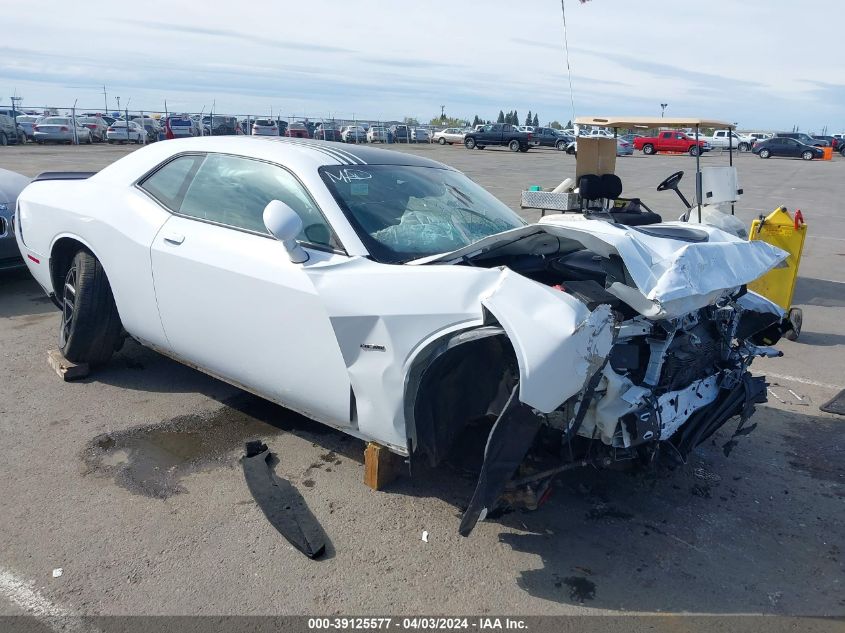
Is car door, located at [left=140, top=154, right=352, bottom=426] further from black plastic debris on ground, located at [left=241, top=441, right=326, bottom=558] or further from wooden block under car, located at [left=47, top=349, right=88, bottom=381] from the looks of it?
wooden block under car, located at [left=47, top=349, right=88, bottom=381]

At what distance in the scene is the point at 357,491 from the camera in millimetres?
3471

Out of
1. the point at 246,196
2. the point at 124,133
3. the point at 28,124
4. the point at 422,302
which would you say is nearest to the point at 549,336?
the point at 422,302

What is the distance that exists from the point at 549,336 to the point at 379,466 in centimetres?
123

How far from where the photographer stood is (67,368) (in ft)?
15.2

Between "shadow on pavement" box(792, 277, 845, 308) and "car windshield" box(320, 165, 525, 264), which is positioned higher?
"car windshield" box(320, 165, 525, 264)

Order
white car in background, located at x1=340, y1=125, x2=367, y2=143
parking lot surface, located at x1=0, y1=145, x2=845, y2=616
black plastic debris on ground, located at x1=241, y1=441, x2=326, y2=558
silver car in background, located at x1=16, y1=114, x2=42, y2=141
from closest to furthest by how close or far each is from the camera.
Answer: parking lot surface, located at x1=0, y1=145, x2=845, y2=616 < black plastic debris on ground, located at x1=241, y1=441, x2=326, y2=558 < silver car in background, located at x1=16, y1=114, x2=42, y2=141 < white car in background, located at x1=340, y1=125, x2=367, y2=143

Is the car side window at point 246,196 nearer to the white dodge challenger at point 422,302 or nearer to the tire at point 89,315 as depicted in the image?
the white dodge challenger at point 422,302

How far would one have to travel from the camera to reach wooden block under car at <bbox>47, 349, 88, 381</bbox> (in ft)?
15.2

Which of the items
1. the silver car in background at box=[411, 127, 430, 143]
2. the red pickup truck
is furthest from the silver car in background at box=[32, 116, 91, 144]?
the red pickup truck

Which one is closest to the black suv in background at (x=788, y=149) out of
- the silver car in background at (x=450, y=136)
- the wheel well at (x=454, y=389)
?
the silver car in background at (x=450, y=136)

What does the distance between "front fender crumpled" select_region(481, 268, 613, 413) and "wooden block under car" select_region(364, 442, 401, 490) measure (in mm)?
1029

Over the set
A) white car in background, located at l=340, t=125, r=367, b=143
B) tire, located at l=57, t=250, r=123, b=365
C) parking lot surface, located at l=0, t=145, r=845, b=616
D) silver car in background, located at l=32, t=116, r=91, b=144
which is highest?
white car in background, located at l=340, t=125, r=367, b=143

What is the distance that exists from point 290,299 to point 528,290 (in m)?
1.16

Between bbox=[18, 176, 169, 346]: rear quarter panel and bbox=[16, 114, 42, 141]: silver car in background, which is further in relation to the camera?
bbox=[16, 114, 42, 141]: silver car in background
